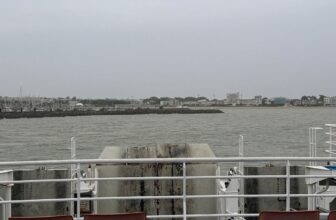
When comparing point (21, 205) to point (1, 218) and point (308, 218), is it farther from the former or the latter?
point (308, 218)

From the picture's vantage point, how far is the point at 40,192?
10586 millimetres

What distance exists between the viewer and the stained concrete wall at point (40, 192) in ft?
34.5

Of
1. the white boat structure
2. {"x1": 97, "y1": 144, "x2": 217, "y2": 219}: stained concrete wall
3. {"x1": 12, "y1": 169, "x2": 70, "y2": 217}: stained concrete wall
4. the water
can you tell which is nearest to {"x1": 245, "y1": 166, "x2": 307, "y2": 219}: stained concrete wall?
the white boat structure

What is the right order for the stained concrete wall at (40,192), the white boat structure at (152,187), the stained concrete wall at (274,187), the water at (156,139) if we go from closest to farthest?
the white boat structure at (152,187)
the stained concrete wall at (40,192)
the stained concrete wall at (274,187)
the water at (156,139)

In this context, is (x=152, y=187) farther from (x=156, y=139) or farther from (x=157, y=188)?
(x=156, y=139)

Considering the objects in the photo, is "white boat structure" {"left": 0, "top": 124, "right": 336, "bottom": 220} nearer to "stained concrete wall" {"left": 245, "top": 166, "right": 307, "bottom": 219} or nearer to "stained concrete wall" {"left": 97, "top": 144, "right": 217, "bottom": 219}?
"stained concrete wall" {"left": 97, "top": 144, "right": 217, "bottom": 219}

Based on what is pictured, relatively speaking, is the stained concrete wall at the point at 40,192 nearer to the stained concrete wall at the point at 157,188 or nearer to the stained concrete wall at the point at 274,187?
the stained concrete wall at the point at 157,188

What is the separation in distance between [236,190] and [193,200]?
1.94m

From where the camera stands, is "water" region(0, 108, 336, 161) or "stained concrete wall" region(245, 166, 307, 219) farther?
"water" region(0, 108, 336, 161)

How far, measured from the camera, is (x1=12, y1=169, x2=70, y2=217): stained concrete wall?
1052cm

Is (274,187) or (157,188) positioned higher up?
(157,188)

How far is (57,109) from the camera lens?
13425 cm

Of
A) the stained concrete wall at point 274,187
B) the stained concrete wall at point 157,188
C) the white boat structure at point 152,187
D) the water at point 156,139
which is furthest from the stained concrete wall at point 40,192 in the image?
the water at point 156,139

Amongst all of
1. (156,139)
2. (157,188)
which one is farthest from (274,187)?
(156,139)
